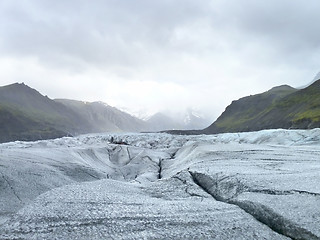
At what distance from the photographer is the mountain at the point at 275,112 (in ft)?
161

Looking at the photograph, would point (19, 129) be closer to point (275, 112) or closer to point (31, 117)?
point (31, 117)

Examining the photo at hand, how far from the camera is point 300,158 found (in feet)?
20.7

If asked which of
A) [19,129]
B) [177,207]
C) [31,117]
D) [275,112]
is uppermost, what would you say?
[31,117]

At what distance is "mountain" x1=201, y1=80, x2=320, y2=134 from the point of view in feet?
161

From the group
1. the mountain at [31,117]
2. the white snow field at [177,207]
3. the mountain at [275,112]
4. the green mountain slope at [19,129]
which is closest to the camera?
the white snow field at [177,207]

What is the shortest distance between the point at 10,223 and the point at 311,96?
6712cm

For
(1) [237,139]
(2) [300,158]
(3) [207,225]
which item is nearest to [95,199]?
(3) [207,225]

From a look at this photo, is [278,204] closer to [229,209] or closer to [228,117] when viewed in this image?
[229,209]

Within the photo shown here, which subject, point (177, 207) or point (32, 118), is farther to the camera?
point (32, 118)

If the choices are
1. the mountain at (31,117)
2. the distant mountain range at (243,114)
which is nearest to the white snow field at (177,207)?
the distant mountain range at (243,114)

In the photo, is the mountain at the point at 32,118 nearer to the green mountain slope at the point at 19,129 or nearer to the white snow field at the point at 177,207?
the green mountain slope at the point at 19,129

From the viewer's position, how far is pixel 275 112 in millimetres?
65938

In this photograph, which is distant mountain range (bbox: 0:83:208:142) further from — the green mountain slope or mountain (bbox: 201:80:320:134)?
mountain (bbox: 201:80:320:134)

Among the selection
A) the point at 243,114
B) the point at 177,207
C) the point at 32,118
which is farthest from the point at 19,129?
the point at 177,207
